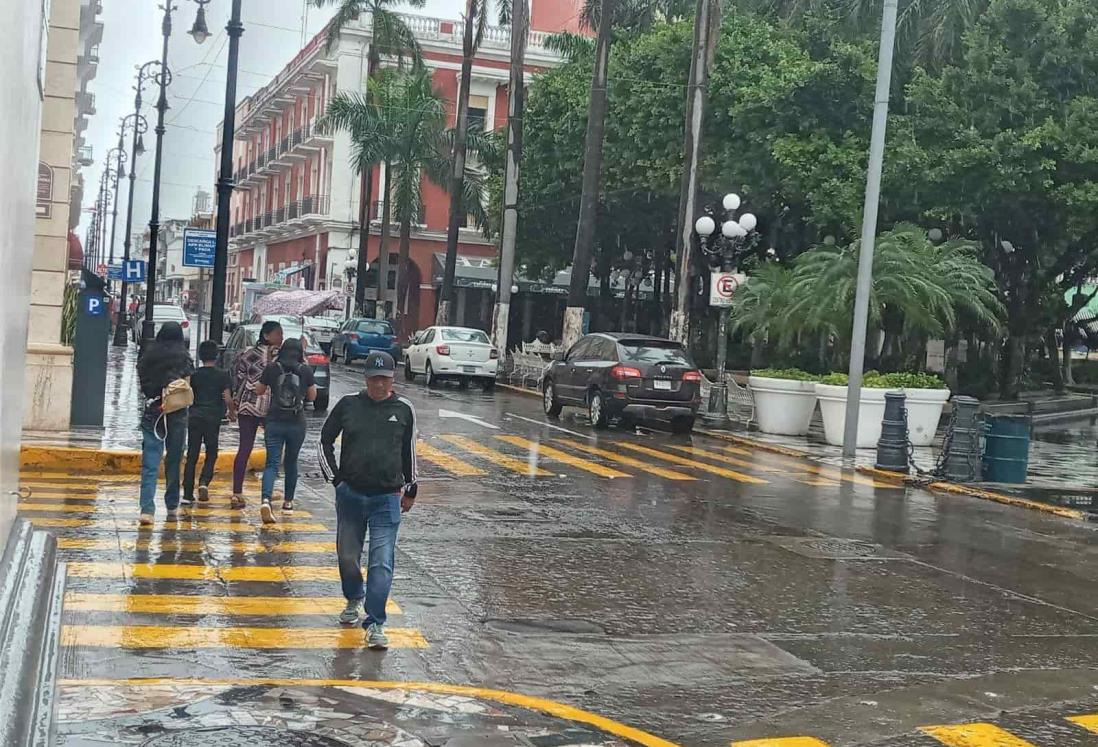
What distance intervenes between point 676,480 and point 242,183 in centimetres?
7376

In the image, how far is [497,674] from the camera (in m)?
7.50

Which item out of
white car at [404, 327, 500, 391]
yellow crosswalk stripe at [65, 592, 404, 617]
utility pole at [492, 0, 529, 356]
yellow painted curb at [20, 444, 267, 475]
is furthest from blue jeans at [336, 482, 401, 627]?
utility pole at [492, 0, 529, 356]

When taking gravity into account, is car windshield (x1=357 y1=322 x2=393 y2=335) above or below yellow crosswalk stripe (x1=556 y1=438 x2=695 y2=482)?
above

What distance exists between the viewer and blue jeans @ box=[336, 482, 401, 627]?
312 inches

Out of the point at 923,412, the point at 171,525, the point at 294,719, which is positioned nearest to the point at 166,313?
the point at 923,412

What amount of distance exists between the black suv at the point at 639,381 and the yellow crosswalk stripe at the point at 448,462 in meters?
5.31

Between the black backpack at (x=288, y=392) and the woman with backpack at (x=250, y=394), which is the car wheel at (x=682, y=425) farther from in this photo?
the black backpack at (x=288, y=392)

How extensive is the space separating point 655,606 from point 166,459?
5056 mm

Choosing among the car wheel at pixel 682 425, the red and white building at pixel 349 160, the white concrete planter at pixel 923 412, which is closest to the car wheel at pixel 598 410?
the car wheel at pixel 682 425

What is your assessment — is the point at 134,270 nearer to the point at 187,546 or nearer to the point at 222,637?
the point at 187,546

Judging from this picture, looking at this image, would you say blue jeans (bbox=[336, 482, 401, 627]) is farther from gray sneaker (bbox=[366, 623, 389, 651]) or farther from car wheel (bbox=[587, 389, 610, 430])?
car wheel (bbox=[587, 389, 610, 430])

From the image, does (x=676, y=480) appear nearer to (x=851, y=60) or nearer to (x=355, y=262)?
(x=851, y=60)

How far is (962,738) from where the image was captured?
6641 mm

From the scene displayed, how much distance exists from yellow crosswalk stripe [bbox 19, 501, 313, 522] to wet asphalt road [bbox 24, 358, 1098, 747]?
58 millimetres
